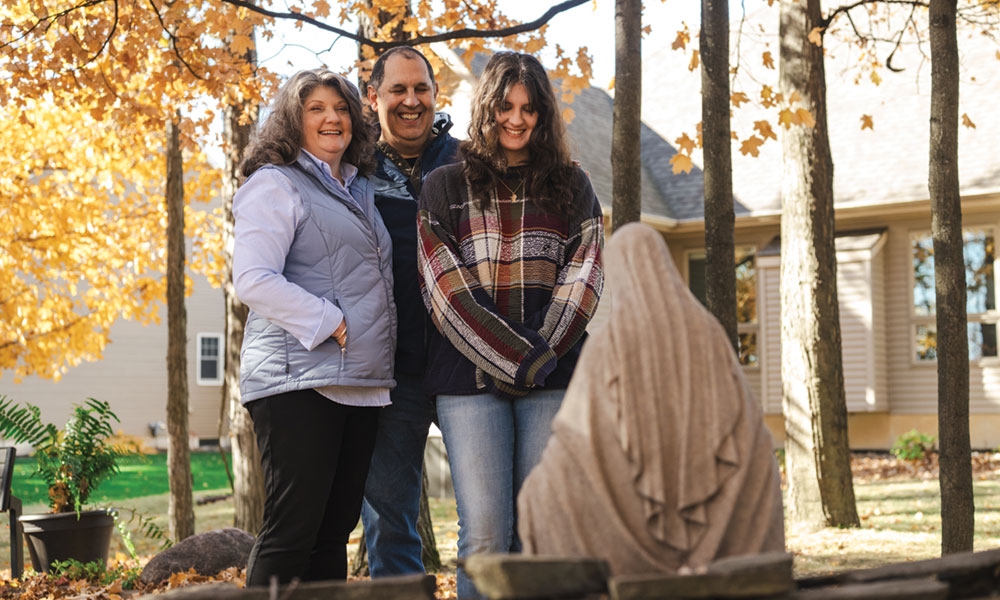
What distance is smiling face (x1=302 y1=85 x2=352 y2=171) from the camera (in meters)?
4.22

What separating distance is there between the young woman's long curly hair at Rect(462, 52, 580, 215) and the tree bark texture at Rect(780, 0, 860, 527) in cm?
615

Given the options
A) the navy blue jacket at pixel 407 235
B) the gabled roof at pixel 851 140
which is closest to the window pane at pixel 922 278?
the gabled roof at pixel 851 140

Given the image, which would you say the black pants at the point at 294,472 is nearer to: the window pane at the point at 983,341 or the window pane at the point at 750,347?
the window pane at the point at 983,341

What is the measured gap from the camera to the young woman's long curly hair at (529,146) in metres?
3.99

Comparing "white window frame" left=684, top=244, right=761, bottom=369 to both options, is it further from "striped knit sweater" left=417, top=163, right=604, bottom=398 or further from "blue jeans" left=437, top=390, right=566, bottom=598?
"blue jeans" left=437, top=390, right=566, bottom=598

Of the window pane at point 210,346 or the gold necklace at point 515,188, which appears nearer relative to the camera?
the gold necklace at point 515,188

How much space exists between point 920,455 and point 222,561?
37.9 ft

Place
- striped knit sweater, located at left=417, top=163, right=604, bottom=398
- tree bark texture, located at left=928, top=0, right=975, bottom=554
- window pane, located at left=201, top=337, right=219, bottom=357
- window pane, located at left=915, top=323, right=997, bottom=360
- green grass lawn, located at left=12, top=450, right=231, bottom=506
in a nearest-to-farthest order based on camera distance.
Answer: striped knit sweater, located at left=417, top=163, right=604, bottom=398 < tree bark texture, located at left=928, top=0, right=975, bottom=554 < window pane, located at left=915, top=323, right=997, bottom=360 < green grass lawn, located at left=12, top=450, right=231, bottom=506 < window pane, located at left=201, top=337, right=219, bottom=357

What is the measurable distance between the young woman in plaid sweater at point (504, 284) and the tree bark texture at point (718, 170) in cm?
208

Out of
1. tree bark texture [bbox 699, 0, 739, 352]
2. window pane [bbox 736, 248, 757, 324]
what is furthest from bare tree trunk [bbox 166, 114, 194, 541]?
window pane [bbox 736, 248, 757, 324]

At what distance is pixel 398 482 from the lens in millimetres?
4504

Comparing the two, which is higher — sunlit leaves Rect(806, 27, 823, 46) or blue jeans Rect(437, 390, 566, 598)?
sunlit leaves Rect(806, 27, 823, 46)

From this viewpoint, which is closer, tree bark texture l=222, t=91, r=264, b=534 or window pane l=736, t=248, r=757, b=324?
tree bark texture l=222, t=91, r=264, b=534

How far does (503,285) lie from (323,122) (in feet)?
3.16
